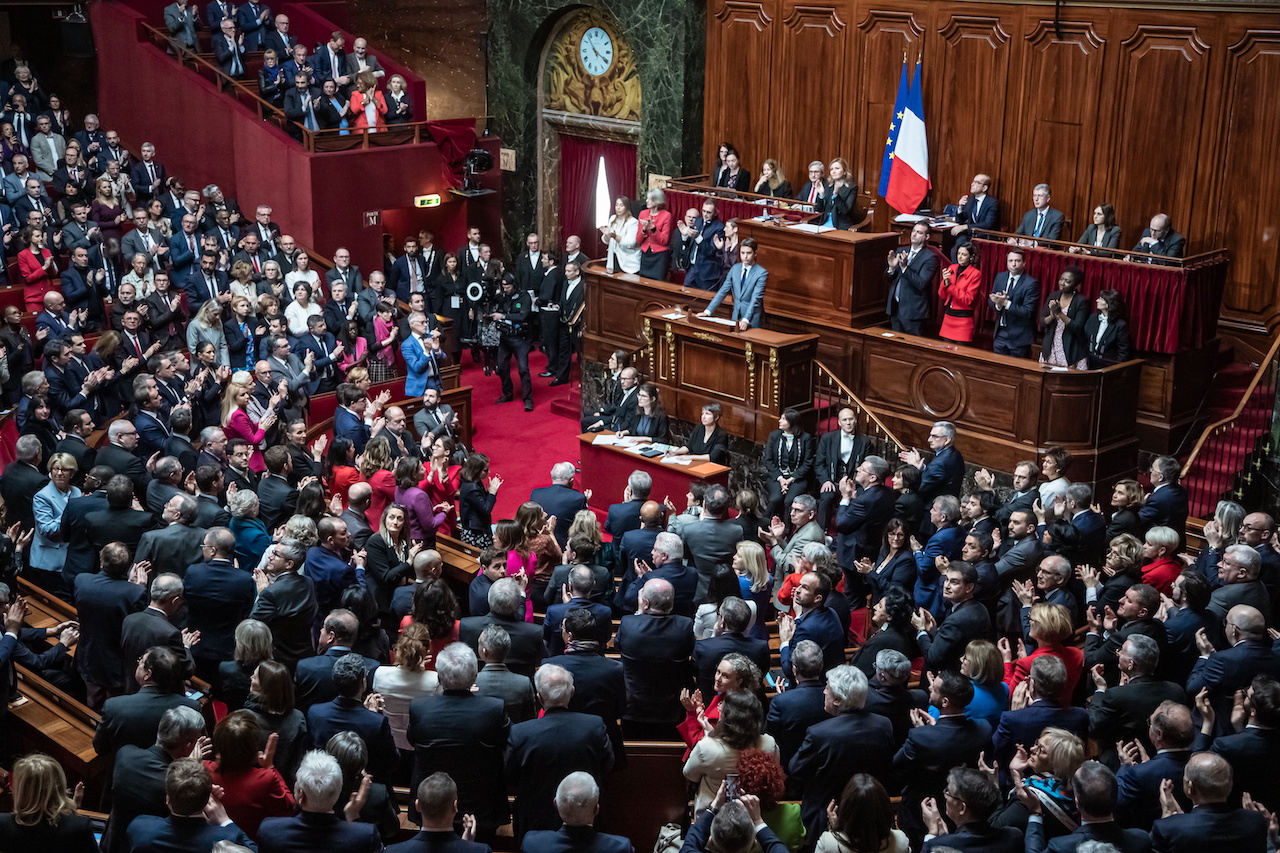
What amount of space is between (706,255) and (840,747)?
27.0 feet

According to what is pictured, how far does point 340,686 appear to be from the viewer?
5.01m

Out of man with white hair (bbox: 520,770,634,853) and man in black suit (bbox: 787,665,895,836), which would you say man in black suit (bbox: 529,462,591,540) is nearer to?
man in black suit (bbox: 787,665,895,836)

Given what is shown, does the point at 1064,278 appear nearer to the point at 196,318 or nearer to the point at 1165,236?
the point at 1165,236

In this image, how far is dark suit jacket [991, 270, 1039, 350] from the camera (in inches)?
424

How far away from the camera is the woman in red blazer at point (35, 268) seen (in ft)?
38.8

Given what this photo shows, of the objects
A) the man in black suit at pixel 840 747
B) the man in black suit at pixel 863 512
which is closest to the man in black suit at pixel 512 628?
the man in black suit at pixel 840 747

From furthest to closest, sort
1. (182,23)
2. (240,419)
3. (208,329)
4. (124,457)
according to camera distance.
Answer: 1. (182,23)
2. (208,329)
3. (240,419)
4. (124,457)

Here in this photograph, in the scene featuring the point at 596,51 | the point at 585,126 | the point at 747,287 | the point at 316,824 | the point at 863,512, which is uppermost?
the point at 596,51

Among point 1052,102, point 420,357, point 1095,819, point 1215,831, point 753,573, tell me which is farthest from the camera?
point 1052,102

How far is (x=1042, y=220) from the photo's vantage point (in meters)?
11.9

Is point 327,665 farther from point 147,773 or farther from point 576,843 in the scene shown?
point 576,843

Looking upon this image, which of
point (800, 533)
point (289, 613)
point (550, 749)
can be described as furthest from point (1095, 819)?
point (289, 613)

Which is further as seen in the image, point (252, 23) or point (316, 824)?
point (252, 23)

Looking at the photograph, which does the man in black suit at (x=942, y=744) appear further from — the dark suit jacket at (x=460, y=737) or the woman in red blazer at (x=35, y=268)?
the woman in red blazer at (x=35, y=268)
